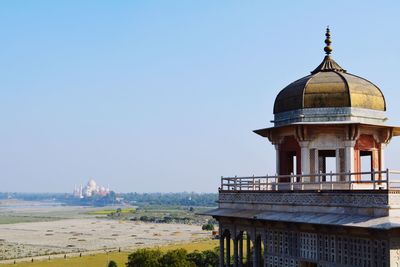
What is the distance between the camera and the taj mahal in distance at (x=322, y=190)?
456 inches

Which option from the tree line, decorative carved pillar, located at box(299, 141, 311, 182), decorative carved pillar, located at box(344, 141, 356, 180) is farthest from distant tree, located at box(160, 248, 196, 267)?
decorative carved pillar, located at box(344, 141, 356, 180)

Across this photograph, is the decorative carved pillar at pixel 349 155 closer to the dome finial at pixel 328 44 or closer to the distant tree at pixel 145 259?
the dome finial at pixel 328 44

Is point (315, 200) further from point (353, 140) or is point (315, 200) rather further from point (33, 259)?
point (33, 259)

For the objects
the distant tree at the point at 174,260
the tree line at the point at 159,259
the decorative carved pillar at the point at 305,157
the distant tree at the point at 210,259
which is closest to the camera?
the decorative carved pillar at the point at 305,157

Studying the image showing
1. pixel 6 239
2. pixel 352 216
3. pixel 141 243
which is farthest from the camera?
pixel 6 239

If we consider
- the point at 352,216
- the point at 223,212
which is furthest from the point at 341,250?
the point at 223,212

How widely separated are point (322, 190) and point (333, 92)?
3807mm

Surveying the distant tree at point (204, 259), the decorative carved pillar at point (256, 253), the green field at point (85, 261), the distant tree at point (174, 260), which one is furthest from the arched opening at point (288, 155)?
the green field at point (85, 261)

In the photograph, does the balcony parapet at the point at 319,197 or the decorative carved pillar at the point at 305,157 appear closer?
the balcony parapet at the point at 319,197

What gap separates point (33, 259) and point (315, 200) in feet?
202

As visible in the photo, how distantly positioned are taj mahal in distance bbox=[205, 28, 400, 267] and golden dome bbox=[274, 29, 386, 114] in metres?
0.03

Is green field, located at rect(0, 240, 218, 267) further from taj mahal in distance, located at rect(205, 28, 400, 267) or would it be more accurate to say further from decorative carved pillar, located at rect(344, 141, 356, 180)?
decorative carved pillar, located at rect(344, 141, 356, 180)

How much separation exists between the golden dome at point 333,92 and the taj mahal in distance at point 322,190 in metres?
0.03

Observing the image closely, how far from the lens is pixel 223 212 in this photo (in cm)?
1719
